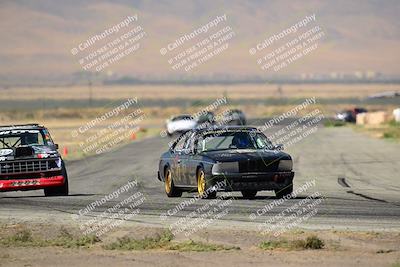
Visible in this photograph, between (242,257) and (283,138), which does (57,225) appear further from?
(283,138)

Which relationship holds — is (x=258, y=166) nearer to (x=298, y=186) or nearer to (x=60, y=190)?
(x=60, y=190)

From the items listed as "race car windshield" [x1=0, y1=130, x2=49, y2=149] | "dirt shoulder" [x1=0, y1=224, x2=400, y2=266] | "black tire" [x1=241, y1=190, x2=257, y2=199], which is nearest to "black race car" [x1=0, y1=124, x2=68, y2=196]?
"race car windshield" [x1=0, y1=130, x2=49, y2=149]

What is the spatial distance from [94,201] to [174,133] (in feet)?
155

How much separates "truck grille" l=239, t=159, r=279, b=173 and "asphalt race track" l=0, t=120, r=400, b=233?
1.93ft

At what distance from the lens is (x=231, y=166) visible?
20219mm

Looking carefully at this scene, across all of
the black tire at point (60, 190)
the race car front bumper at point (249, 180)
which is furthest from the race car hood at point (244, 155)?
the black tire at point (60, 190)

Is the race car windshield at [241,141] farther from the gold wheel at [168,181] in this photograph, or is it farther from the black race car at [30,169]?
the black race car at [30,169]

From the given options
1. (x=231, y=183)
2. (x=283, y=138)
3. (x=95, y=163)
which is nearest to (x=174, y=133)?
(x=283, y=138)

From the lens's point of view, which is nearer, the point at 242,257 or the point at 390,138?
the point at 242,257

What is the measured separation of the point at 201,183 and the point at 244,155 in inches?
41.3

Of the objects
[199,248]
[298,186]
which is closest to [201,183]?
[298,186]

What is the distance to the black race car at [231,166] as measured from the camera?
2025 cm

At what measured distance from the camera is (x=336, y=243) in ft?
46.4

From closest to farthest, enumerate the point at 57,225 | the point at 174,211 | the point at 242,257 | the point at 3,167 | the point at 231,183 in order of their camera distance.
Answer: the point at 242,257 < the point at 57,225 < the point at 174,211 < the point at 231,183 < the point at 3,167
